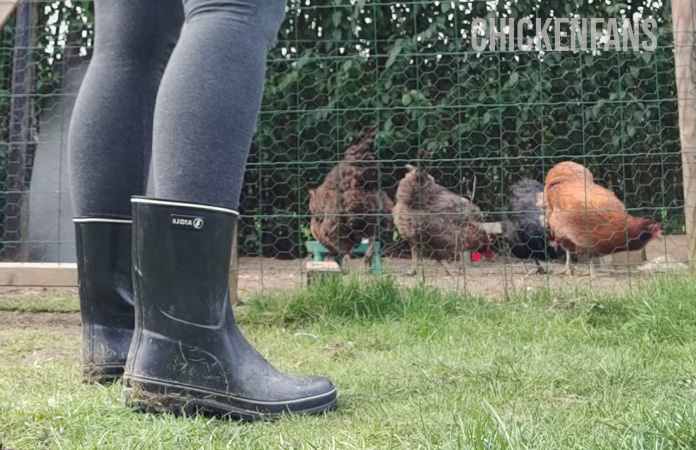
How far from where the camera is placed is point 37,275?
111 inches

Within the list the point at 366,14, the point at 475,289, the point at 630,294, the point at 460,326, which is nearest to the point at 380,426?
the point at 460,326

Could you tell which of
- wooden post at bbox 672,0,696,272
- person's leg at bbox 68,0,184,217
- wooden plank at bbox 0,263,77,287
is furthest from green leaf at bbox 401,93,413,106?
person's leg at bbox 68,0,184,217

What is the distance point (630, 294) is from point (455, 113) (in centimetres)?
192

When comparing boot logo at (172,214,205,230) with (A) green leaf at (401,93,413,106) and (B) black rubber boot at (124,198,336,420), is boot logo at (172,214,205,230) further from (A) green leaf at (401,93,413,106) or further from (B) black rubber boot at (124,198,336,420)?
(A) green leaf at (401,93,413,106)

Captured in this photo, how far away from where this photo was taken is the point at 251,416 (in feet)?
3.78

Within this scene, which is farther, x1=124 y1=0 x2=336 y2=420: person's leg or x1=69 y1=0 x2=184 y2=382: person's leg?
x1=69 y1=0 x2=184 y2=382: person's leg

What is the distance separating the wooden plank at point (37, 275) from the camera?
2799 millimetres

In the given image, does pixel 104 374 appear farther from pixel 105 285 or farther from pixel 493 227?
pixel 493 227

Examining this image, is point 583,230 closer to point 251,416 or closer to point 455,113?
point 455,113

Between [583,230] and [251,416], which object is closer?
[251,416]

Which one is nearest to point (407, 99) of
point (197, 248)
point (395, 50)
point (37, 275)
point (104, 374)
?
point (395, 50)

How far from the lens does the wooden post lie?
9.04ft

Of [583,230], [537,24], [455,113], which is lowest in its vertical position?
[583,230]

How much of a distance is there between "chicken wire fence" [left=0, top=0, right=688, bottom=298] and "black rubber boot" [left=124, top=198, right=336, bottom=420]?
2238 millimetres
